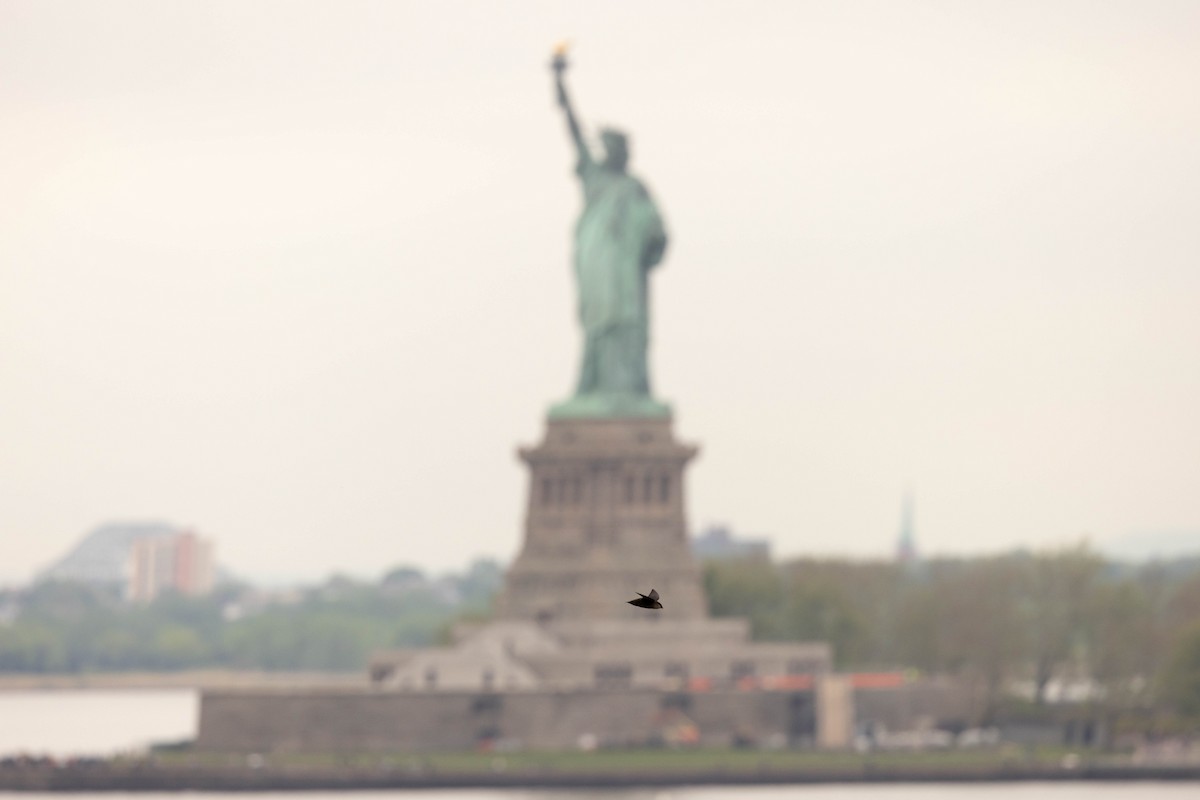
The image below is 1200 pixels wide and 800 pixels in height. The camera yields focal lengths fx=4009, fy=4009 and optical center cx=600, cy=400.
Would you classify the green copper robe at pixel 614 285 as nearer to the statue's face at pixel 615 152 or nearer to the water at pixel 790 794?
the statue's face at pixel 615 152

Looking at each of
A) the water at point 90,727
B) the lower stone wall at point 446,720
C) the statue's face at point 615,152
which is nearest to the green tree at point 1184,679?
the lower stone wall at point 446,720

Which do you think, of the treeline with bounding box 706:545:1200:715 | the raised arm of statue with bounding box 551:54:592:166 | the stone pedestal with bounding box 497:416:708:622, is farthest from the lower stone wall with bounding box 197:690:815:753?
the raised arm of statue with bounding box 551:54:592:166

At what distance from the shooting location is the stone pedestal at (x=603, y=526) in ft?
407

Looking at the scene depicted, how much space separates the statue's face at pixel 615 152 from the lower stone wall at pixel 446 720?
1947cm

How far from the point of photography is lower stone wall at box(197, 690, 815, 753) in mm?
116562

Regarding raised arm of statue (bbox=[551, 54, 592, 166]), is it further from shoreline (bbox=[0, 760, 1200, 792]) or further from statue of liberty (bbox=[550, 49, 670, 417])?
shoreline (bbox=[0, 760, 1200, 792])

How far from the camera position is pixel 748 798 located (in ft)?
351

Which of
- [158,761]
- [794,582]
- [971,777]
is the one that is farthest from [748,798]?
[794,582]

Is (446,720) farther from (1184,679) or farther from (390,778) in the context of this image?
(1184,679)

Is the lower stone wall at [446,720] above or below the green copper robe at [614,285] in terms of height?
below

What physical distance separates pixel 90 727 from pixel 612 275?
4247 cm

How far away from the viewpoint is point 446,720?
11700 centimetres

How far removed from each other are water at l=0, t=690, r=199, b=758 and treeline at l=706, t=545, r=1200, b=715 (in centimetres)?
2078

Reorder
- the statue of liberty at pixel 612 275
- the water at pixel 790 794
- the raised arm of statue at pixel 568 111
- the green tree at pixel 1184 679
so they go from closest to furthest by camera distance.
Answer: the water at pixel 790 794 < the green tree at pixel 1184 679 < the raised arm of statue at pixel 568 111 < the statue of liberty at pixel 612 275
